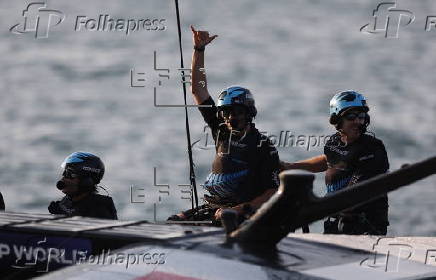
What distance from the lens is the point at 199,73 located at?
15898mm

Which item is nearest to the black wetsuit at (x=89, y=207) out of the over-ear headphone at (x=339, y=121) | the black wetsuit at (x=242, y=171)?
the black wetsuit at (x=242, y=171)

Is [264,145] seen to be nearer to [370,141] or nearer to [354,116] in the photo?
[354,116]

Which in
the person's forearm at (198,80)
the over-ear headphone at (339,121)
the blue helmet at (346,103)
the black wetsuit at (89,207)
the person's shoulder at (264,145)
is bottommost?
the black wetsuit at (89,207)

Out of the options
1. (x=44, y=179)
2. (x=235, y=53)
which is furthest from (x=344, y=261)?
(x=235, y=53)

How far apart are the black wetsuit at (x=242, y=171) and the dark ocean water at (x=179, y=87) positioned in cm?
1250

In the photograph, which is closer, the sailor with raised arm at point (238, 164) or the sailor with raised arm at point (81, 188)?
the sailor with raised arm at point (81, 188)

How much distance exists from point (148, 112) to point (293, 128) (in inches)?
186

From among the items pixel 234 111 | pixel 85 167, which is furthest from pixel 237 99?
pixel 85 167

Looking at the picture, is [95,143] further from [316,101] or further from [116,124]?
[316,101]

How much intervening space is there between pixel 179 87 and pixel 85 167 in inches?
1189

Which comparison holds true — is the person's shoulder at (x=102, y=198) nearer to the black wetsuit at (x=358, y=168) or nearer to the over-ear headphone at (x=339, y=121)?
the black wetsuit at (x=358, y=168)

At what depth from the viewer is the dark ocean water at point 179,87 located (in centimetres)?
3669

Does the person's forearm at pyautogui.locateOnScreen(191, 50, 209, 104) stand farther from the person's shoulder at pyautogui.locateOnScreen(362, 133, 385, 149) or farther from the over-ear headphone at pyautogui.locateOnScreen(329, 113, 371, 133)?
the person's shoulder at pyautogui.locateOnScreen(362, 133, 385, 149)

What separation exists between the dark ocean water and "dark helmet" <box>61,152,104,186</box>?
12660 mm
